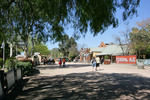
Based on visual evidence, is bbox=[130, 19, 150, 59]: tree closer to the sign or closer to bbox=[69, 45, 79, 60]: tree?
the sign

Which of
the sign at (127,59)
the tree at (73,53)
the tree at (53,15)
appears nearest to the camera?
the tree at (53,15)

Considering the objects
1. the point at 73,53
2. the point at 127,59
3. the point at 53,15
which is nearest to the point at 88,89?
the point at 53,15

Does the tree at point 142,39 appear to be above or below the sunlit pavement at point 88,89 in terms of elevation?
above

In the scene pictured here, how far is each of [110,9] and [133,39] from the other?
30657 millimetres

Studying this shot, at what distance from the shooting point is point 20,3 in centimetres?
1055

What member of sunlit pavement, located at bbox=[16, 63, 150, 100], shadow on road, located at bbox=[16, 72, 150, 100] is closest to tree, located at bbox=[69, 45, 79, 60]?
sunlit pavement, located at bbox=[16, 63, 150, 100]

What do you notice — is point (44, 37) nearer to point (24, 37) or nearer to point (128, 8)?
point (24, 37)

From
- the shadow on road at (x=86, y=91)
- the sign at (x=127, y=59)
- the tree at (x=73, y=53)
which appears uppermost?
the tree at (x=73, y=53)

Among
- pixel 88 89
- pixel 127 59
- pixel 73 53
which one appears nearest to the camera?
pixel 88 89

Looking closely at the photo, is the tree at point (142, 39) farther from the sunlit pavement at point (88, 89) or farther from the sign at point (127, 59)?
the sunlit pavement at point (88, 89)

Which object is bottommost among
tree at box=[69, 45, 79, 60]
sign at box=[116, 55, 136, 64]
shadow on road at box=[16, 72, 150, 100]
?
shadow on road at box=[16, 72, 150, 100]

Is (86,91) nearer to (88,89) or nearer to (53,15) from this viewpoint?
(88,89)

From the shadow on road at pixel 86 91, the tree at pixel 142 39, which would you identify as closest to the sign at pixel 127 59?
the tree at pixel 142 39

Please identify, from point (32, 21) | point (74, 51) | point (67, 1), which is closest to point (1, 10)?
point (32, 21)
